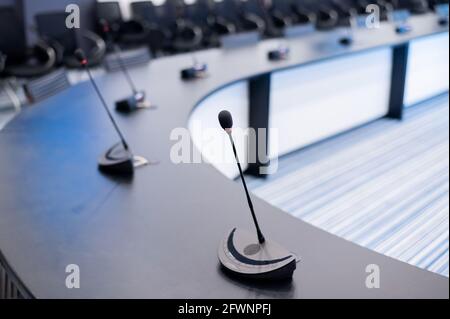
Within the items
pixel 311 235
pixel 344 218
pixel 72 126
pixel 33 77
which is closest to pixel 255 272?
pixel 311 235

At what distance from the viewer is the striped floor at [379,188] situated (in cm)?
238

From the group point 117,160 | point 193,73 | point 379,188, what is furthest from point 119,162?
point 379,188

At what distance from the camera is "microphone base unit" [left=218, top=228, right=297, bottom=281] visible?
0.96 meters

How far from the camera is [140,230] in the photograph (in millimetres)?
1159

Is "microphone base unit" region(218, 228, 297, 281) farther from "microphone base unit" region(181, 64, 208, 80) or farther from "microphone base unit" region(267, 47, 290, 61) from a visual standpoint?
"microphone base unit" region(267, 47, 290, 61)

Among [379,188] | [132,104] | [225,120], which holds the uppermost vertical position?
[225,120]

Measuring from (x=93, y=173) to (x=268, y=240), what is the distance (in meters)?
0.67

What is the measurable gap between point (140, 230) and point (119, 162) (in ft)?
1.26

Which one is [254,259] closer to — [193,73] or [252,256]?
[252,256]

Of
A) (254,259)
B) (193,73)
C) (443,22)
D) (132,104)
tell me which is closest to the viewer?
(254,259)

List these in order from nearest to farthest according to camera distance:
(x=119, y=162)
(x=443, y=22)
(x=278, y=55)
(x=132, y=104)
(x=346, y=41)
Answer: (x=119, y=162)
(x=132, y=104)
(x=278, y=55)
(x=346, y=41)
(x=443, y=22)

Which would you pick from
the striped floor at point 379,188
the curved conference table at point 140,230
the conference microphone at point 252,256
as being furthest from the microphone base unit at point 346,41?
the conference microphone at point 252,256

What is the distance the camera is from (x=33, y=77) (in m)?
4.61

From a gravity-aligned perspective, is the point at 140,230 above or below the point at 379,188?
above
